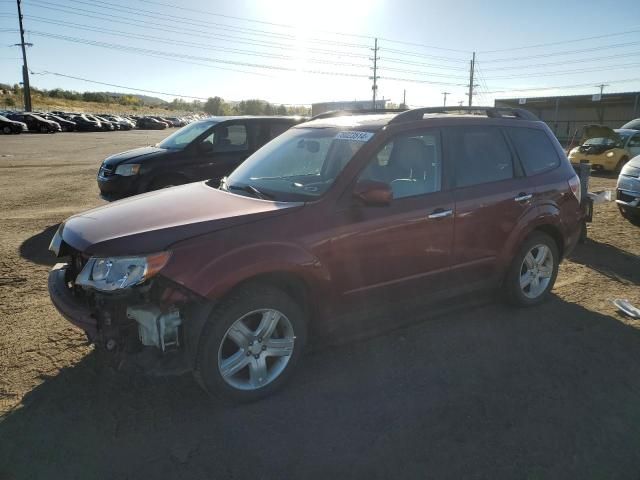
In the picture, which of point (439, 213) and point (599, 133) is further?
point (599, 133)

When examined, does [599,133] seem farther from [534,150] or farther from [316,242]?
[316,242]

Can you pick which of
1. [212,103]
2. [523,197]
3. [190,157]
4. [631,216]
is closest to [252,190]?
[523,197]

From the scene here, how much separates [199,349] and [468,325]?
2572 millimetres

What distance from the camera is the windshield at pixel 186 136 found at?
8.27 metres

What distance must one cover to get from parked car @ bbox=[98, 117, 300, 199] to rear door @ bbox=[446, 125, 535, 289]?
4.56 metres

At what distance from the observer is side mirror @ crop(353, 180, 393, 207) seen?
3.33 m

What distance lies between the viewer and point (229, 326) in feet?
9.82

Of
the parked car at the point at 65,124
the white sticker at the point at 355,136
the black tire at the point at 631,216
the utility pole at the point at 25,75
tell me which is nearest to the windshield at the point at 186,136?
the white sticker at the point at 355,136

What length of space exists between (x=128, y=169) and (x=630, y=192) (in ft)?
27.0

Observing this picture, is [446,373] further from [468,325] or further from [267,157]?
[267,157]

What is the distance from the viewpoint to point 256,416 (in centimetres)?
308

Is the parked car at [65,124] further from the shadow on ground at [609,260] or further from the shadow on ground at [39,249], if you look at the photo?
the shadow on ground at [609,260]

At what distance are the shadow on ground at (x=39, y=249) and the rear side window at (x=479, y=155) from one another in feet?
15.5

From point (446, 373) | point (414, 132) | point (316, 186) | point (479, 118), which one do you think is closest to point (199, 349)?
point (316, 186)
